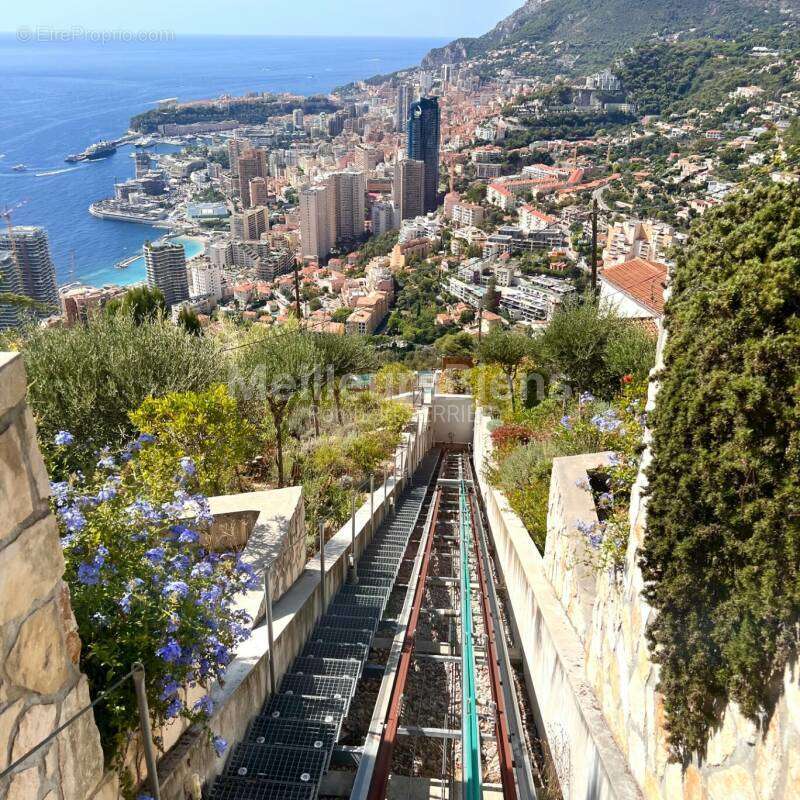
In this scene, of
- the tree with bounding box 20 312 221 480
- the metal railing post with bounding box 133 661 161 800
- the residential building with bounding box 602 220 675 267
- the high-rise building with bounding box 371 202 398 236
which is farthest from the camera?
the high-rise building with bounding box 371 202 398 236

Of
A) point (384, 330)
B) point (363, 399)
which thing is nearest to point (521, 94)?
point (384, 330)

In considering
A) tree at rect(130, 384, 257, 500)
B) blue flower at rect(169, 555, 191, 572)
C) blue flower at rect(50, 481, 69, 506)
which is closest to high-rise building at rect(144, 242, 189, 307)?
tree at rect(130, 384, 257, 500)

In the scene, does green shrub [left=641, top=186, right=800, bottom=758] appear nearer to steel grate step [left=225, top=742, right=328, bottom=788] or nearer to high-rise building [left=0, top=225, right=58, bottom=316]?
steel grate step [left=225, top=742, right=328, bottom=788]

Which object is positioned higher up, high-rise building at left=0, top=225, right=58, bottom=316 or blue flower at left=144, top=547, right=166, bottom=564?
blue flower at left=144, top=547, right=166, bottom=564

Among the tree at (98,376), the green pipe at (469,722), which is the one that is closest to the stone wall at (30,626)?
the green pipe at (469,722)

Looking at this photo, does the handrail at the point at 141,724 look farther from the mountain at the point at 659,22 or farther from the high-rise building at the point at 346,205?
the mountain at the point at 659,22

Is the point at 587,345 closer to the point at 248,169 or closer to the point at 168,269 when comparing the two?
the point at 168,269

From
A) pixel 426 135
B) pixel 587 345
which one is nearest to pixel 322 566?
pixel 587 345
